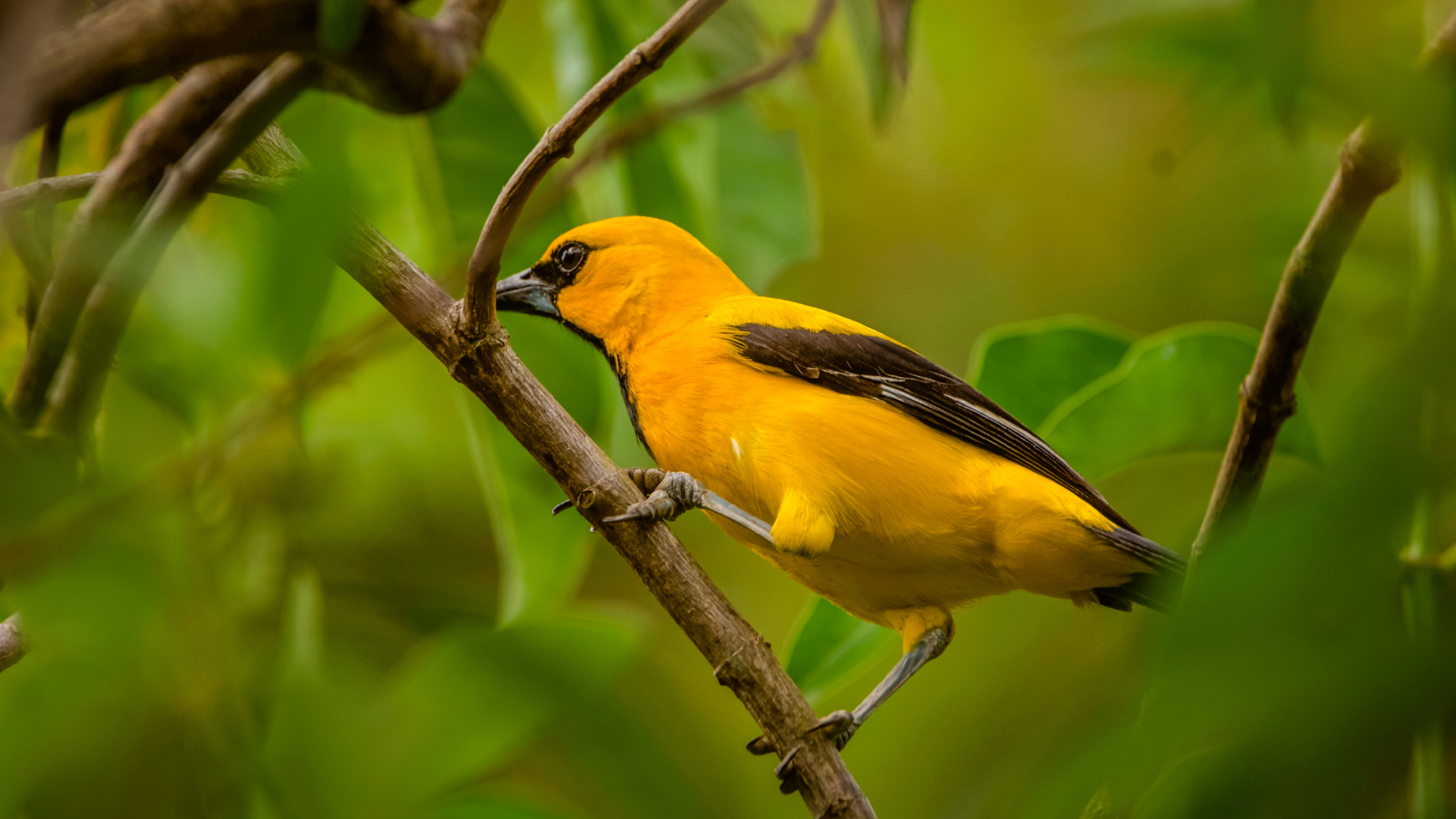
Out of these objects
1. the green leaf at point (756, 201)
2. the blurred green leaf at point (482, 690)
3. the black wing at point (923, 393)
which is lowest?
the blurred green leaf at point (482, 690)

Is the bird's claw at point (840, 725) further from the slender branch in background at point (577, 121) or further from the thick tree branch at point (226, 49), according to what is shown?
the thick tree branch at point (226, 49)

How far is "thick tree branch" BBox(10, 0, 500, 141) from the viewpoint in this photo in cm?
100

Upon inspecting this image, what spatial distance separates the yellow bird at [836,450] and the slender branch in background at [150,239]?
1.04 m

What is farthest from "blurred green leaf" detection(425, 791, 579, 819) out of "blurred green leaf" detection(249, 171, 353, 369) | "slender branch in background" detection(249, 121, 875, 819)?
"blurred green leaf" detection(249, 171, 353, 369)

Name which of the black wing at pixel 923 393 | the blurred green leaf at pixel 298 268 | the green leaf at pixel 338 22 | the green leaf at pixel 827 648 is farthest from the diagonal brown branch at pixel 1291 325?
the green leaf at pixel 338 22

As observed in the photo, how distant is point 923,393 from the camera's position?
243 centimetres

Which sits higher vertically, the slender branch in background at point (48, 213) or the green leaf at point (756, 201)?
the green leaf at point (756, 201)

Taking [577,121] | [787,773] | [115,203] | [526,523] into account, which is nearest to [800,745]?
[787,773]

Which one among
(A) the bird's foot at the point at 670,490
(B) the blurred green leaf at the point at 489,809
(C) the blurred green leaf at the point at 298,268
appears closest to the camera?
(C) the blurred green leaf at the point at 298,268

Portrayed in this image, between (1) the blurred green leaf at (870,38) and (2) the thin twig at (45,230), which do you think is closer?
(2) the thin twig at (45,230)

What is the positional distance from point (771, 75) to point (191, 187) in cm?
116

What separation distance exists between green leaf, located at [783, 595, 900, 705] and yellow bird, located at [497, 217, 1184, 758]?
0.18ft

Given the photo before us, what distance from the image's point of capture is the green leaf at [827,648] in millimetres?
2158

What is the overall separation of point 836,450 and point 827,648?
429mm
